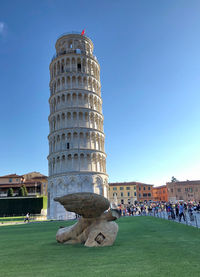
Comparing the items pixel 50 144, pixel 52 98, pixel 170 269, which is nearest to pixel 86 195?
pixel 170 269

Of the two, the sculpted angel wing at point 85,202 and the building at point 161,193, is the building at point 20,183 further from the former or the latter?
the sculpted angel wing at point 85,202

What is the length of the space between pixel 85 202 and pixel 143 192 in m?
95.0

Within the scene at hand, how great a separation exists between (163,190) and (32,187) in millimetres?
62682

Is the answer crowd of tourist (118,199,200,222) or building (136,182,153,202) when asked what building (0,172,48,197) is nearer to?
building (136,182,153,202)

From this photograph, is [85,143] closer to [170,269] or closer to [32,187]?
[170,269]

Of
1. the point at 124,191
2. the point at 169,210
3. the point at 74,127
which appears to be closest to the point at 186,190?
the point at 124,191

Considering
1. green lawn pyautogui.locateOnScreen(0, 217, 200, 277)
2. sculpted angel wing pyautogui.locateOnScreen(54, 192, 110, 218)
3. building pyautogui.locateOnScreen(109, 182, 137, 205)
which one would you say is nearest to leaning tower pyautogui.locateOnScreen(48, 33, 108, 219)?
sculpted angel wing pyautogui.locateOnScreen(54, 192, 110, 218)

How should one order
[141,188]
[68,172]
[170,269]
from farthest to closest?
[141,188] < [68,172] < [170,269]

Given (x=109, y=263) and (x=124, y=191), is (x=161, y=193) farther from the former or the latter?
(x=109, y=263)

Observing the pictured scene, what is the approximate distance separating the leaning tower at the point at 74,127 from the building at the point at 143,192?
58.2 m

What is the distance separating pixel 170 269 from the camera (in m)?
5.01

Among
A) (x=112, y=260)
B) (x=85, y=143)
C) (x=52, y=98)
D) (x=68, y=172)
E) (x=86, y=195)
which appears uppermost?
(x=52, y=98)

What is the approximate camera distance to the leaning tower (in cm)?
4053

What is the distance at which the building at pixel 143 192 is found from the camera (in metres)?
97.7
